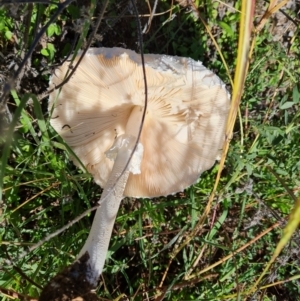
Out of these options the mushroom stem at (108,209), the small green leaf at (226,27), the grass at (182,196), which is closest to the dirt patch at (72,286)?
the mushroom stem at (108,209)

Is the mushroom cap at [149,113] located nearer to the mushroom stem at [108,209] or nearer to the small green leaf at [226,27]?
the mushroom stem at [108,209]

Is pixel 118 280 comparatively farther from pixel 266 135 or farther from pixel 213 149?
pixel 266 135

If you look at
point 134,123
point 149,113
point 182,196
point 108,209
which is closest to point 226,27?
point 149,113

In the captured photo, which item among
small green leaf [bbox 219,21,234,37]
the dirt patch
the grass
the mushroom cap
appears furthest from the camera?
small green leaf [bbox 219,21,234,37]

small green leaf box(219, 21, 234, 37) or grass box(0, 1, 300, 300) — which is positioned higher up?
small green leaf box(219, 21, 234, 37)

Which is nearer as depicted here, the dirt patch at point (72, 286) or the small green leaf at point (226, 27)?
the dirt patch at point (72, 286)

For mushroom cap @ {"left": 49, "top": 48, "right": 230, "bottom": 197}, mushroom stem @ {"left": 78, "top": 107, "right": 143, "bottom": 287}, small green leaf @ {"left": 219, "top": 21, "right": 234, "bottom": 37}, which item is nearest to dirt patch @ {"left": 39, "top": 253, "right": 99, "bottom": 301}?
mushroom stem @ {"left": 78, "top": 107, "right": 143, "bottom": 287}

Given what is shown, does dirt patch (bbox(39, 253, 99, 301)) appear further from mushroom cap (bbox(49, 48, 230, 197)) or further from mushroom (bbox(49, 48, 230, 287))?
mushroom cap (bbox(49, 48, 230, 197))

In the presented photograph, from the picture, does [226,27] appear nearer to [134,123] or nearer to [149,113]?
[149,113]
